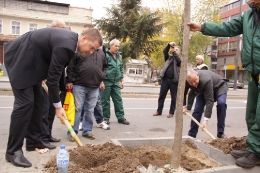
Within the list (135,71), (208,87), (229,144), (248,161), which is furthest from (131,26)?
(248,161)

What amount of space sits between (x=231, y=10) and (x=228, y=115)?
51.6m

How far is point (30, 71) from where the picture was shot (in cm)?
335

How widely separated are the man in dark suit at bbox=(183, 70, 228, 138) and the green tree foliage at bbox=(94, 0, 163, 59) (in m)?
23.4

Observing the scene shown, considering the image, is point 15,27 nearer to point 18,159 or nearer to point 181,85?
point 18,159

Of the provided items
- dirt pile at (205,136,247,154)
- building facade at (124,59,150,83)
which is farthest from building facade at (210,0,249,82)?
dirt pile at (205,136,247,154)

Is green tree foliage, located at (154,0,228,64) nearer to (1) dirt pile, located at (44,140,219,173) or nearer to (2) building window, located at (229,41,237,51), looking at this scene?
(2) building window, located at (229,41,237,51)

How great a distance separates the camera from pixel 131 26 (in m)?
29.3

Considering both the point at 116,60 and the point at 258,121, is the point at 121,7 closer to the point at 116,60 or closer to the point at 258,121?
the point at 116,60

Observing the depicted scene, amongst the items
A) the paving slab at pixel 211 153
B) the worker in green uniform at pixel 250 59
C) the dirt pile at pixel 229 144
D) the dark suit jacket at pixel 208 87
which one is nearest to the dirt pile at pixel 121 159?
the paving slab at pixel 211 153

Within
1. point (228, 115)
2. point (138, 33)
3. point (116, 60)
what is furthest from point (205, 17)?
point (116, 60)

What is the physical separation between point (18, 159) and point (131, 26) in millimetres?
27123

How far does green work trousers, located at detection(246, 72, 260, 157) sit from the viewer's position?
10.5 feet

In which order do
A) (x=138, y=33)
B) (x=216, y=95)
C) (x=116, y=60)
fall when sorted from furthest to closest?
(x=138, y=33) → (x=116, y=60) → (x=216, y=95)

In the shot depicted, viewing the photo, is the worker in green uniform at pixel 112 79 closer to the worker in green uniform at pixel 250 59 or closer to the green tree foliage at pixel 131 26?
the worker in green uniform at pixel 250 59
